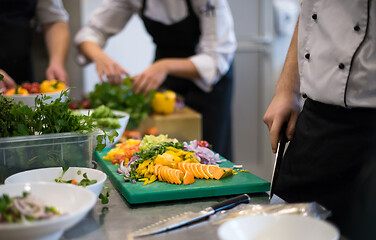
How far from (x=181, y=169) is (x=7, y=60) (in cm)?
165

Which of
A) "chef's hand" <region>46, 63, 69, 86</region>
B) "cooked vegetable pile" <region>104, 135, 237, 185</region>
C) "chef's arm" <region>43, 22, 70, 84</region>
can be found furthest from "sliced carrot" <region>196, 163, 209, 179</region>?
"chef's arm" <region>43, 22, 70, 84</region>

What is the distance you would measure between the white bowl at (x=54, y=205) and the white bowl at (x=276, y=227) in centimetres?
25

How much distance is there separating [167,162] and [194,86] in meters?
1.55

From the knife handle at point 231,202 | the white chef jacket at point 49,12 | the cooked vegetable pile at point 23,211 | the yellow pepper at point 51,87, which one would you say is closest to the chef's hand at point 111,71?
the white chef jacket at point 49,12

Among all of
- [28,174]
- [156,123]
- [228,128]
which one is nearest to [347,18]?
[28,174]

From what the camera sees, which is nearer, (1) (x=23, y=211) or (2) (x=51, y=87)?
(1) (x=23, y=211)

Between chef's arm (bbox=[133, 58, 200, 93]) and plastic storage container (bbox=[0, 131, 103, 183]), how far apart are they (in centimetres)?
130

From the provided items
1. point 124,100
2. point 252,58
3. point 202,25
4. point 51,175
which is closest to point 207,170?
point 51,175

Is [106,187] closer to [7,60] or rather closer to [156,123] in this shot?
[156,123]

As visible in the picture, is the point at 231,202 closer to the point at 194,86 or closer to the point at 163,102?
the point at 163,102

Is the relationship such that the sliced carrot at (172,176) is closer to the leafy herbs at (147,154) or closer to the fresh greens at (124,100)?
the leafy herbs at (147,154)

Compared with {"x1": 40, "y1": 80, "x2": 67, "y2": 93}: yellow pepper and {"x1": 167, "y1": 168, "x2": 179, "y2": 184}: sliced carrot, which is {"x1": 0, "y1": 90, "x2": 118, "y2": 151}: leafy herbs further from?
{"x1": 40, "y1": 80, "x2": 67, "y2": 93}: yellow pepper

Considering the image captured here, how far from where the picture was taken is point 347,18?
1.26 metres

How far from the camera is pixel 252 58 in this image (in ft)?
13.5
